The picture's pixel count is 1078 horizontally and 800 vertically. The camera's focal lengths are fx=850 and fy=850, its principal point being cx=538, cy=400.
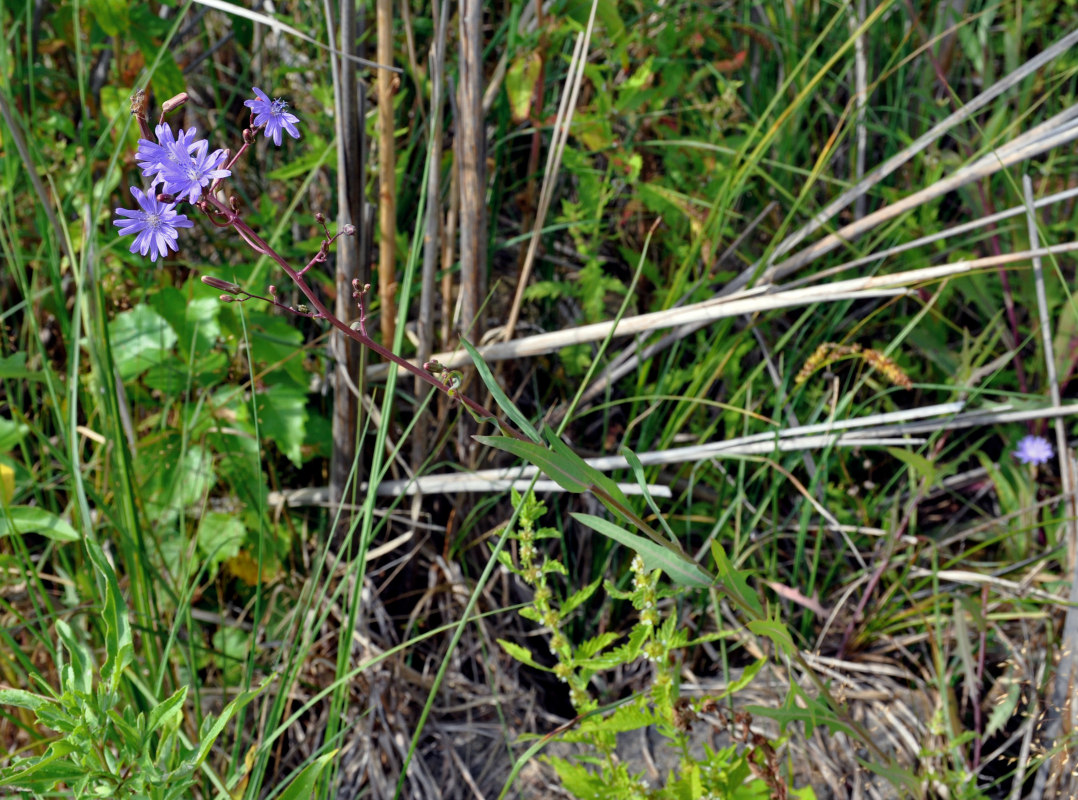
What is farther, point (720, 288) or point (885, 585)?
point (720, 288)

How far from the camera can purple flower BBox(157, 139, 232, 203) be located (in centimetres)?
72

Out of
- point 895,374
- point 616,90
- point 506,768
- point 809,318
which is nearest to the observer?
point 895,374

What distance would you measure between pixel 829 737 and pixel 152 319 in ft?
4.60

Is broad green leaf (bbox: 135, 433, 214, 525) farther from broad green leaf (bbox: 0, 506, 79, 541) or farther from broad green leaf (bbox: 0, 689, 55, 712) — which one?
broad green leaf (bbox: 0, 689, 55, 712)

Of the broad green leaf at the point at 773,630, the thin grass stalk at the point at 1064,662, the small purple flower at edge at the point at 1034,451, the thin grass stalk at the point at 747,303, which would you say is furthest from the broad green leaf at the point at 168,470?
the small purple flower at edge at the point at 1034,451

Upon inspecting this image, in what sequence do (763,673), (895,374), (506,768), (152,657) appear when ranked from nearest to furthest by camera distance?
(152,657) < (895,374) < (506,768) < (763,673)

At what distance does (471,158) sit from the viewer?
4.68 feet

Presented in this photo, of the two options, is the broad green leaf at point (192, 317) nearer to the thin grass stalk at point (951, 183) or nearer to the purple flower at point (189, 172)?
the purple flower at point (189, 172)

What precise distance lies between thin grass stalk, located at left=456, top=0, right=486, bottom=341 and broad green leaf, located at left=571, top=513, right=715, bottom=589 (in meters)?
0.63

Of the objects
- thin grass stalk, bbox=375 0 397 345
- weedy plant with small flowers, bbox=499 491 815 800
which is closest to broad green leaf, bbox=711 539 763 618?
weedy plant with small flowers, bbox=499 491 815 800

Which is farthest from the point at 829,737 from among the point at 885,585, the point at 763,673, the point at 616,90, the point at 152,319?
the point at 152,319

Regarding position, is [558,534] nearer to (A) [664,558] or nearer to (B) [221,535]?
(A) [664,558]

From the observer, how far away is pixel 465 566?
64.2 inches

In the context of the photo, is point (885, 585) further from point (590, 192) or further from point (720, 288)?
point (590, 192)
